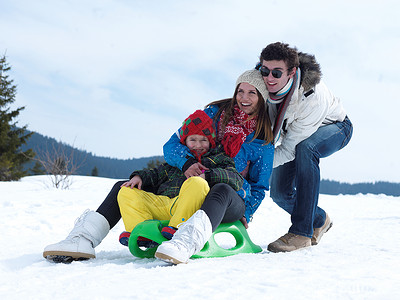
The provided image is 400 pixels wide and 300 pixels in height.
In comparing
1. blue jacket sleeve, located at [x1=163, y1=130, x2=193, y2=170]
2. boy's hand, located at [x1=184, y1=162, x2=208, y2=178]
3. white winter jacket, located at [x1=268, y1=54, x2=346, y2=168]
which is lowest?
boy's hand, located at [x1=184, y1=162, x2=208, y2=178]

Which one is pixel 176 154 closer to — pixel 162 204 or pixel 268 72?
pixel 162 204

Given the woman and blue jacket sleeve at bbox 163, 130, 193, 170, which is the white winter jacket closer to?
the woman

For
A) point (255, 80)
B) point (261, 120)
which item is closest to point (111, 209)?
point (261, 120)

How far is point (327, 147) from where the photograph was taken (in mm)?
2834

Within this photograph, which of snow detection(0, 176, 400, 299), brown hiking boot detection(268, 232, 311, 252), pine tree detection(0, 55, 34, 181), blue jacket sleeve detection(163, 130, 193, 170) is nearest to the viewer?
snow detection(0, 176, 400, 299)

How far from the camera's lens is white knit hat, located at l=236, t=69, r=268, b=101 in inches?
104

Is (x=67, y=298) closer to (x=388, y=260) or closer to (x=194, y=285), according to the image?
(x=194, y=285)

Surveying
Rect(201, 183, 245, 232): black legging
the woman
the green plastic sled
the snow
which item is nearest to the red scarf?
the woman

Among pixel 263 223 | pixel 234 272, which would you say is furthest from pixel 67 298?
pixel 263 223

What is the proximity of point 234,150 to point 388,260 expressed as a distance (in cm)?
109

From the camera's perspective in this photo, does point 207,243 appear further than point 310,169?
No

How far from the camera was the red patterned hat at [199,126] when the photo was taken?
2.51 metres

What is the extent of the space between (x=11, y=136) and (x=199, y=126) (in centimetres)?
2127

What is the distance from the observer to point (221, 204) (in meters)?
2.11
